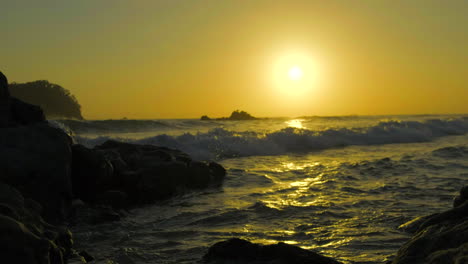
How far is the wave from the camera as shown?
64.2 feet

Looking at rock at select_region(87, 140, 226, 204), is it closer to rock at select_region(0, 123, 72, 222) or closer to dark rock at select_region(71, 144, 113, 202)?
dark rock at select_region(71, 144, 113, 202)

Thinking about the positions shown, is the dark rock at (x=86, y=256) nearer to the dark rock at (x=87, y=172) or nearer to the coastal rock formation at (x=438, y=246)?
the dark rock at (x=87, y=172)

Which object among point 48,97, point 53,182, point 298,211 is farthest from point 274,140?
point 48,97

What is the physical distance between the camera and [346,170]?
1278 centimetres

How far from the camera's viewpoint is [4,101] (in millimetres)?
7699

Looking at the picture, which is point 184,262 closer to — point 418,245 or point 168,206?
point 418,245

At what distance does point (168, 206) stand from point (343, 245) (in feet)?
13.9

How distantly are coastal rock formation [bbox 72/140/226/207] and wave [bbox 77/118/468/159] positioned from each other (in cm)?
715

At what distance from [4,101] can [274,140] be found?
52.4ft

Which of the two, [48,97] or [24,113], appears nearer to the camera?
[24,113]

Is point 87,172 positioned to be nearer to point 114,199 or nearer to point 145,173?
point 114,199

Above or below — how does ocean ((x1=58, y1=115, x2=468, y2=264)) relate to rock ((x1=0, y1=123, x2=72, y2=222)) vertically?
below

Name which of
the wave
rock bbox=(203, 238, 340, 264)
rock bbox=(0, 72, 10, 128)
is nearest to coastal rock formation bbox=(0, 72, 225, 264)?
rock bbox=(0, 72, 10, 128)

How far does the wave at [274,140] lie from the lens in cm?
1956
